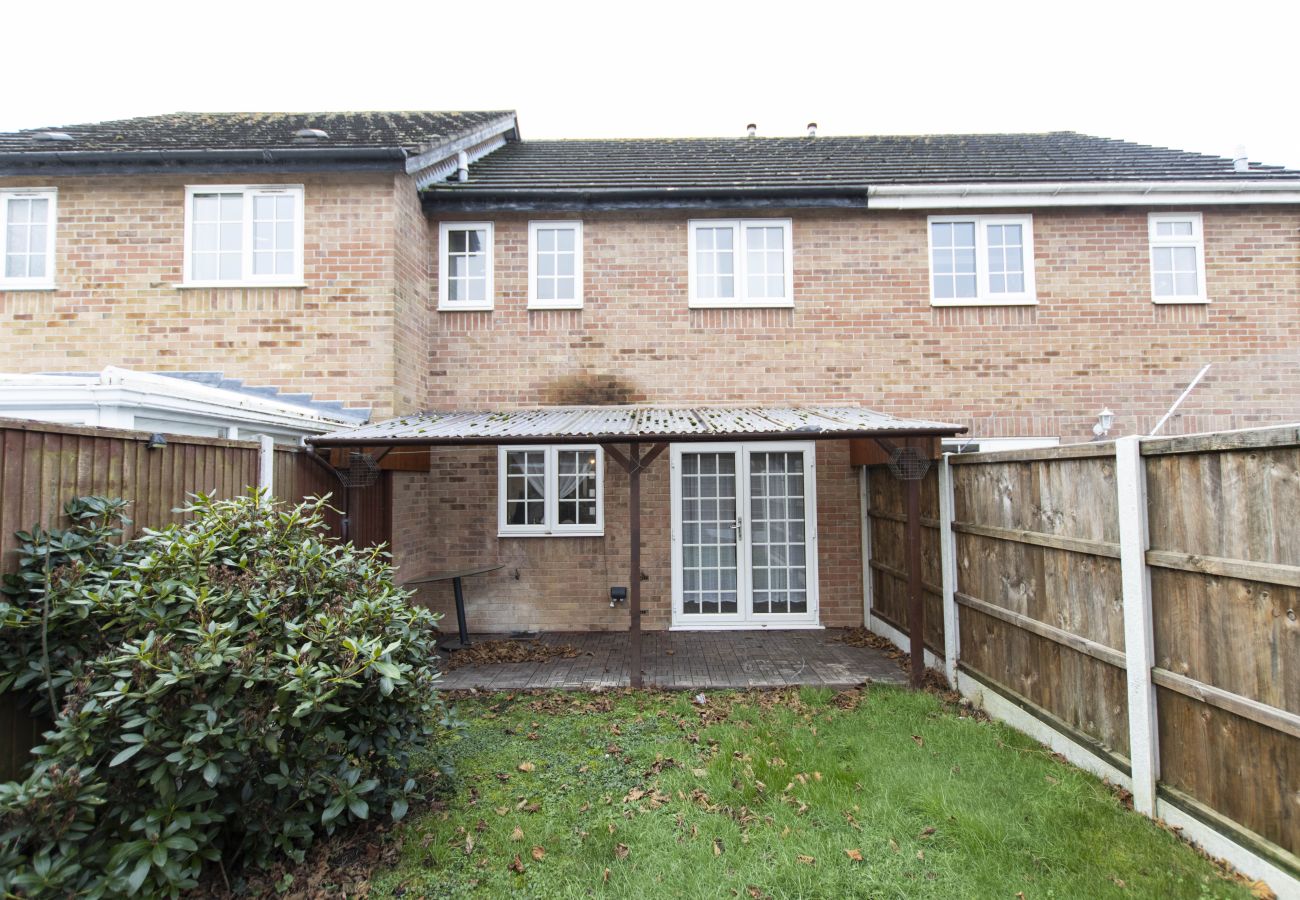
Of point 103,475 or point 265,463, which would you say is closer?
point 103,475

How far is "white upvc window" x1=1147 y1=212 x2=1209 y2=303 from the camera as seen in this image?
8961 mm

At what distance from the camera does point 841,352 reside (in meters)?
8.99

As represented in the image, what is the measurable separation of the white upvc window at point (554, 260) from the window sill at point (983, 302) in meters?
5.10

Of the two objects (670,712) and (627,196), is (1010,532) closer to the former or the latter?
(670,712)

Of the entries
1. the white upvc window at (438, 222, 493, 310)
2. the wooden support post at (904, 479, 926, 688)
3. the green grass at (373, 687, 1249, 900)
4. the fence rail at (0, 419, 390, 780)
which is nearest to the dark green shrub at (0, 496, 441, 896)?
the fence rail at (0, 419, 390, 780)

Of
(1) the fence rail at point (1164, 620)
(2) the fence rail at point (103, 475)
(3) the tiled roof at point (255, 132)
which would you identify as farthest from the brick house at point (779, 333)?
(1) the fence rail at point (1164, 620)

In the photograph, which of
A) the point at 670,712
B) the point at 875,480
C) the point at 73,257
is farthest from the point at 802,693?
the point at 73,257

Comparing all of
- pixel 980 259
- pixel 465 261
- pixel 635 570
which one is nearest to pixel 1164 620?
pixel 635 570

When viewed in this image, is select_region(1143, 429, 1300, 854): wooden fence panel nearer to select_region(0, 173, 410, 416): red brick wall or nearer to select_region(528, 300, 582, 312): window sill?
select_region(528, 300, 582, 312): window sill

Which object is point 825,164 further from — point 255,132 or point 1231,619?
point 1231,619

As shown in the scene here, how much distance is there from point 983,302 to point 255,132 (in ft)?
35.2

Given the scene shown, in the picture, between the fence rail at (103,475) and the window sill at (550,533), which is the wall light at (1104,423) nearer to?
the window sill at (550,533)

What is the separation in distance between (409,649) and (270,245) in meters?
6.51

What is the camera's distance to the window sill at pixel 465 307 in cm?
901
